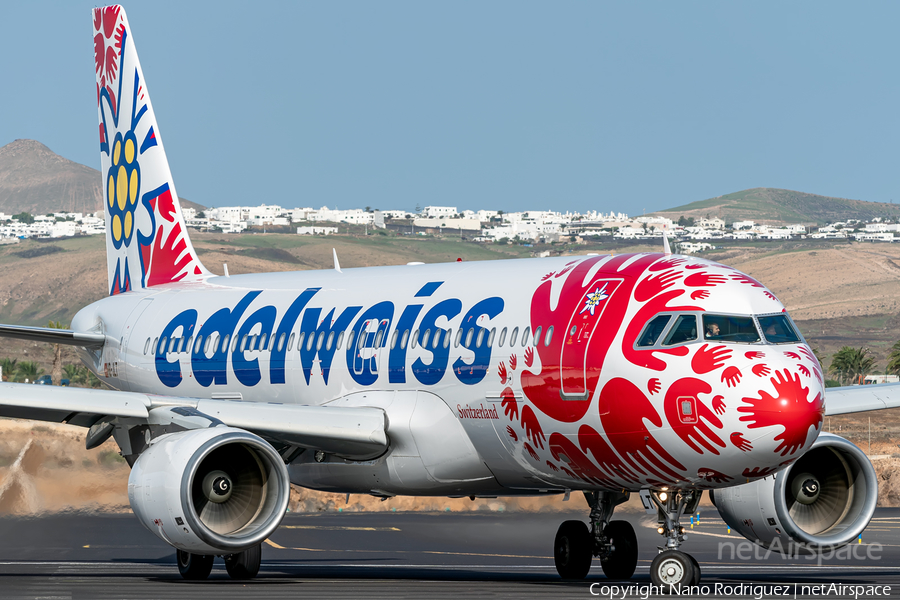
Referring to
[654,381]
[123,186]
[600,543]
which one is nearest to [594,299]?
[654,381]

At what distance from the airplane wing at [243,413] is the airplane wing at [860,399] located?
659cm

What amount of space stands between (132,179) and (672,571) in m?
17.5

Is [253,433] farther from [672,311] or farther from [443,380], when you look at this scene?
[672,311]

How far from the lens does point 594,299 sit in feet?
56.9

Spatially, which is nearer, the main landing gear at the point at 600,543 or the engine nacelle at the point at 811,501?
the engine nacelle at the point at 811,501

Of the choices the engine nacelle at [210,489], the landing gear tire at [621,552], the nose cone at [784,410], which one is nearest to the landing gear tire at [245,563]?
the engine nacelle at [210,489]

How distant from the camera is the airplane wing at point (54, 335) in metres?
24.6

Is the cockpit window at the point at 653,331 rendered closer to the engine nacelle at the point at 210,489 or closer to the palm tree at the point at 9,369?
the engine nacelle at the point at 210,489

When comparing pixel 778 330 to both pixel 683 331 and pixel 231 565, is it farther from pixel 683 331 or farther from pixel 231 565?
pixel 231 565

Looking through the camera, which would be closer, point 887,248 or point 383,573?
point 383,573

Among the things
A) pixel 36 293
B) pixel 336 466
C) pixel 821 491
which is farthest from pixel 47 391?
pixel 36 293

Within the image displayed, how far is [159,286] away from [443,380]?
1146 cm

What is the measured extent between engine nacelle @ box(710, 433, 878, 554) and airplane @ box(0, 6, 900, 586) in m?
0.03

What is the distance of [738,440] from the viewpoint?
15.5m
